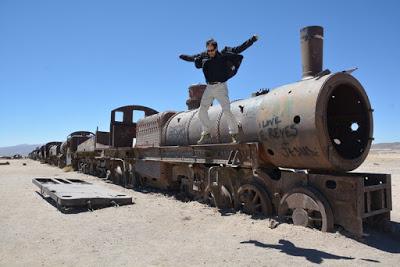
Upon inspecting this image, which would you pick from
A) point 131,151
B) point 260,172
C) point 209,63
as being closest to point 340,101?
point 260,172

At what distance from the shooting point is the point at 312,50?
295 inches

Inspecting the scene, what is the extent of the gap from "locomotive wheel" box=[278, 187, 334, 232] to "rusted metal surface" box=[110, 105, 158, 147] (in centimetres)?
988

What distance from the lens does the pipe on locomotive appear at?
650 centimetres

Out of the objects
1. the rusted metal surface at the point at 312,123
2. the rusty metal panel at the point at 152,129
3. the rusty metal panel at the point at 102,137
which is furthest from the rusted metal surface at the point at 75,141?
the rusted metal surface at the point at 312,123

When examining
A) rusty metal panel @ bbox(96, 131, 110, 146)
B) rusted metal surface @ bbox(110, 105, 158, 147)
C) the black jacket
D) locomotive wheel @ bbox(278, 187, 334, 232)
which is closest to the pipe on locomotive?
locomotive wheel @ bbox(278, 187, 334, 232)

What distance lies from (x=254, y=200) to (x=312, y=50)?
10.2 feet

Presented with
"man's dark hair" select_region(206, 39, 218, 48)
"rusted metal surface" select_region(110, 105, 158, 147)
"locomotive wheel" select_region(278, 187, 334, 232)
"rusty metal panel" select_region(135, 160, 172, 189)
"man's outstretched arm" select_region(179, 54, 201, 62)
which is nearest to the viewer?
"locomotive wheel" select_region(278, 187, 334, 232)

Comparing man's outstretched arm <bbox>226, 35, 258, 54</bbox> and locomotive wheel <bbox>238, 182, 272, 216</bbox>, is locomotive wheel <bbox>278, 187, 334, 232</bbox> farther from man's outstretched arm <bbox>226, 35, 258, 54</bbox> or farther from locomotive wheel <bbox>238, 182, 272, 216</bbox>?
man's outstretched arm <bbox>226, 35, 258, 54</bbox>

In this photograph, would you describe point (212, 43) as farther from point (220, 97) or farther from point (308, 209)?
point (308, 209)

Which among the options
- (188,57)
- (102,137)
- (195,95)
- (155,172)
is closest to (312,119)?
(188,57)

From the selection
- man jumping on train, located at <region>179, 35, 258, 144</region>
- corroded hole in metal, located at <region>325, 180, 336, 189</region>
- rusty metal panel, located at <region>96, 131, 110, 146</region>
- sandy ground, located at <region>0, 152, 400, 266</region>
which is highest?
man jumping on train, located at <region>179, 35, 258, 144</region>

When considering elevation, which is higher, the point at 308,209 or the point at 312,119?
the point at 312,119

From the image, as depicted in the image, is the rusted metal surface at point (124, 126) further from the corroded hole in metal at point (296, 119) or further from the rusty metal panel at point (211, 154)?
the corroded hole in metal at point (296, 119)

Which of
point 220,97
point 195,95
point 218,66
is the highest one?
point 195,95
